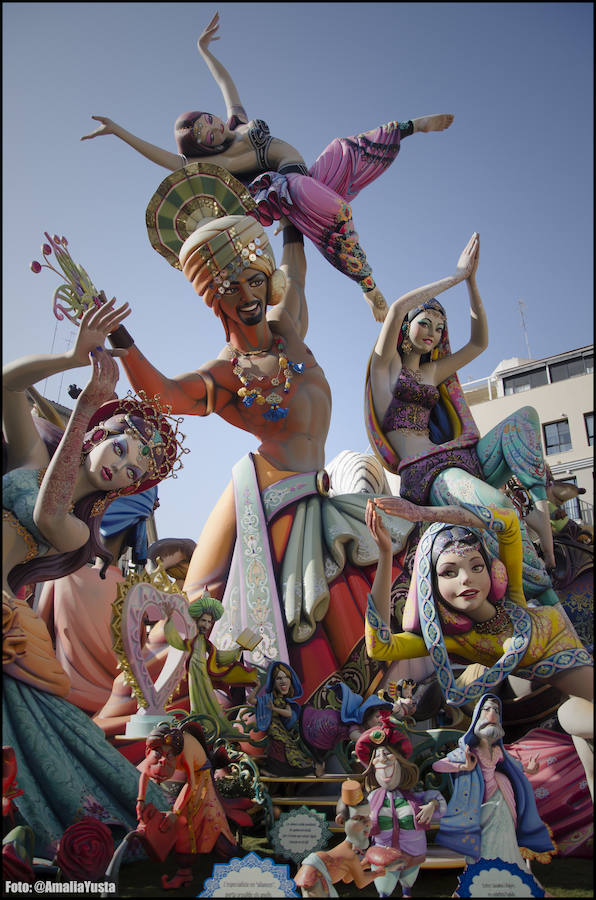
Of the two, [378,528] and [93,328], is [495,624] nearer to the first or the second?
[378,528]

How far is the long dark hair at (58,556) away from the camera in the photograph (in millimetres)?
3506

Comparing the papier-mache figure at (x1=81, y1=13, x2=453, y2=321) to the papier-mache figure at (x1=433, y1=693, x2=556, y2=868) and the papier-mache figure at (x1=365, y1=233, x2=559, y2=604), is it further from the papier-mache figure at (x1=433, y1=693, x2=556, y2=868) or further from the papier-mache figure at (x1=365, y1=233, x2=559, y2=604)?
the papier-mache figure at (x1=433, y1=693, x2=556, y2=868)

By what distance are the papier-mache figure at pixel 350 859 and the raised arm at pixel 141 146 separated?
4.39 m

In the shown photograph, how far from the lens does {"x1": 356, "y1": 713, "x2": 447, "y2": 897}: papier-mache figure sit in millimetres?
2820

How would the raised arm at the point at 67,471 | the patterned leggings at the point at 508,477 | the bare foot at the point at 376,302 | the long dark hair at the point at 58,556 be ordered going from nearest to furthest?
the raised arm at the point at 67,471
the long dark hair at the point at 58,556
the patterned leggings at the point at 508,477
the bare foot at the point at 376,302

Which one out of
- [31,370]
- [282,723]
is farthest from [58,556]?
[282,723]

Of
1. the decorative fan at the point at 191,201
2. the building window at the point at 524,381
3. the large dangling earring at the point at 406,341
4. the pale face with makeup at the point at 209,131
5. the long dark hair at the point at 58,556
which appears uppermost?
the pale face with makeup at the point at 209,131

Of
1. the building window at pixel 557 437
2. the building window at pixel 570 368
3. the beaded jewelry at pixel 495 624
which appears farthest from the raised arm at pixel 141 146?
the building window at pixel 570 368

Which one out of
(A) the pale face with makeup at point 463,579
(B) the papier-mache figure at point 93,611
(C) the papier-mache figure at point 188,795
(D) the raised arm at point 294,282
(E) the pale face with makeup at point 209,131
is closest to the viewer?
(C) the papier-mache figure at point 188,795

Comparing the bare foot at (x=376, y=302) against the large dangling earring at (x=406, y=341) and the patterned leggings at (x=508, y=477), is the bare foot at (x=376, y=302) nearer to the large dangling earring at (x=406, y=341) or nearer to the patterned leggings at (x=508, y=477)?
the large dangling earring at (x=406, y=341)

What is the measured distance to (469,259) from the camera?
4902mm

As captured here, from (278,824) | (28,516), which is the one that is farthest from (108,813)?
(28,516)

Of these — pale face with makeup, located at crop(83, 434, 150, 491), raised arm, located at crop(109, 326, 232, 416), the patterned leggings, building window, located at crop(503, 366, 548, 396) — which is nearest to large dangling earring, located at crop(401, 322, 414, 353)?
the patterned leggings

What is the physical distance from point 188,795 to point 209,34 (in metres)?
5.47
